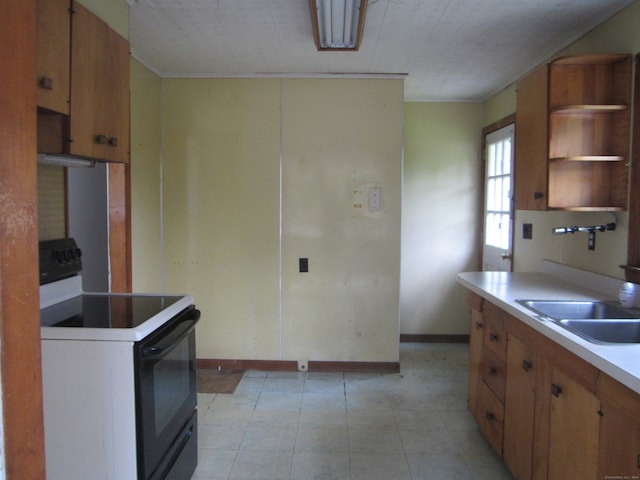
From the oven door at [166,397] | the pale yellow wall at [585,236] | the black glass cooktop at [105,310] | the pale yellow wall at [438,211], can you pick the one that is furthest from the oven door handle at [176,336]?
the pale yellow wall at [438,211]

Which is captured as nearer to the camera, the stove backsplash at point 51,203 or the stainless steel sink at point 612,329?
the stainless steel sink at point 612,329

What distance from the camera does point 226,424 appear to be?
2.78 metres

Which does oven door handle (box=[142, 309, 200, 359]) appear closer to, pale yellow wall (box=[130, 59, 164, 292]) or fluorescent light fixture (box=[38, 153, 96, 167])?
fluorescent light fixture (box=[38, 153, 96, 167])

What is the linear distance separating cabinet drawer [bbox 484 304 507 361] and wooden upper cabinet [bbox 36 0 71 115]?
214 centimetres

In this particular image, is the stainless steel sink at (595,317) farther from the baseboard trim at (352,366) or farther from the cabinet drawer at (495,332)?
the baseboard trim at (352,366)

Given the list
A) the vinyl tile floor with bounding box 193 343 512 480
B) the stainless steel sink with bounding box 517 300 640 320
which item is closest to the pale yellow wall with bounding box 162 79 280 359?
the vinyl tile floor with bounding box 193 343 512 480

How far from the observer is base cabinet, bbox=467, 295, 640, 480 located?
1.32m

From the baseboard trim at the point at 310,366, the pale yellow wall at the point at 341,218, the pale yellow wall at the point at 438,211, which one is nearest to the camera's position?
the pale yellow wall at the point at 341,218

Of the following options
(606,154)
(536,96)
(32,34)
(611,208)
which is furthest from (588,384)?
(32,34)

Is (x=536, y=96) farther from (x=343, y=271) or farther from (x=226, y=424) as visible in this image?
(x=226, y=424)

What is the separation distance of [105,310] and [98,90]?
93 centimetres

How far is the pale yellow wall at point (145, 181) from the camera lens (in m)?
3.02

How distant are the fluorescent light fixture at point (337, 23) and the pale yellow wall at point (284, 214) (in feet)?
2.65

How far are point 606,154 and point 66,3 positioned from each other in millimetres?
2535
